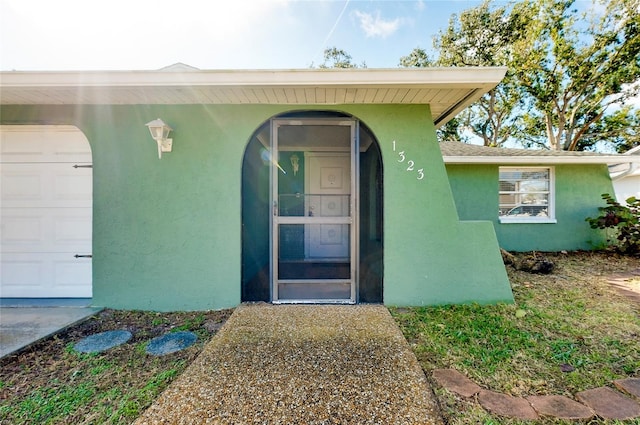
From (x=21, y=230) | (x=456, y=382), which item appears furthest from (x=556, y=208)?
(x=21, y=230)

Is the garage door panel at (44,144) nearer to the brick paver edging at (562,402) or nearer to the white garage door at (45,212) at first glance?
the white garage door at (45,212)

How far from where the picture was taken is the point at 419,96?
3.56 m

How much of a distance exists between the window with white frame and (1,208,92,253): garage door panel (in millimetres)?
8783

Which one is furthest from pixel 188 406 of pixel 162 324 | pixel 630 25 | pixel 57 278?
pixel 630 25

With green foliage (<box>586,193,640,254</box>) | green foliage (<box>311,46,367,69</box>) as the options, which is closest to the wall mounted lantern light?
green foliage (<box>586,193,640,254</box>)

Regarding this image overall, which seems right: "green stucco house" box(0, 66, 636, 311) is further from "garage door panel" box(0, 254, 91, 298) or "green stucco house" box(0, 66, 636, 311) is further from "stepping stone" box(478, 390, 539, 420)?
"stepping stone" box(478, 390, 539, 420)

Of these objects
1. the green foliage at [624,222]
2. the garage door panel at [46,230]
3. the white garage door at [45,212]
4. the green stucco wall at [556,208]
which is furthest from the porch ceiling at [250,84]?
the green foliage at [624,222]

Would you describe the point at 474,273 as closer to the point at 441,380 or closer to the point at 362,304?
the point at 362,304

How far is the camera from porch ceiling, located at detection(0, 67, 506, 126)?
316 centimetres

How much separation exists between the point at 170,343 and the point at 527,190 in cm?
862

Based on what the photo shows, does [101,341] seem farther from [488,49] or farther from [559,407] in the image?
[488,49]

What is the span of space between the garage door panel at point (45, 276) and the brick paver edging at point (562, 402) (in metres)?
4.55

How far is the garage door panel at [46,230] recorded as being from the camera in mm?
3938

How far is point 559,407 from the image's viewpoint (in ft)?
6.35
